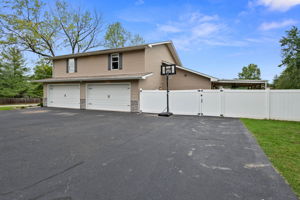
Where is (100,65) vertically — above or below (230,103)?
above

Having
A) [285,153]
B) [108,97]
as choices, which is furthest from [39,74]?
[285,153]

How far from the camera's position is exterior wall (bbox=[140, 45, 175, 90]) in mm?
11688

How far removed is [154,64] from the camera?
12859mm

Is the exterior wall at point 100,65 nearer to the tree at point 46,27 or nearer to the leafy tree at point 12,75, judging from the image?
the tree at point 46,27

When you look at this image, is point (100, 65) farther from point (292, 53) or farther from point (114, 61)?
point (292, 53)

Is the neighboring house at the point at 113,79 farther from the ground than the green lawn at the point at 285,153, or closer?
farther from the ground

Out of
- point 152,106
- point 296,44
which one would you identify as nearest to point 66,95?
point 152,106

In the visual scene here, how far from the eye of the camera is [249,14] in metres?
13.1

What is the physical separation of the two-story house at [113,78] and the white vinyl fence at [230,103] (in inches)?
60.7

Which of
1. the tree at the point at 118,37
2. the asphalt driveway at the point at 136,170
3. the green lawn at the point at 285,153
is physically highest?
the tree at the point at 118,37

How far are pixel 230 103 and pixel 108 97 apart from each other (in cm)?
855

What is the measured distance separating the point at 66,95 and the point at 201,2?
1420cm

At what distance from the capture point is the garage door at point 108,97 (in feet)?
37.0

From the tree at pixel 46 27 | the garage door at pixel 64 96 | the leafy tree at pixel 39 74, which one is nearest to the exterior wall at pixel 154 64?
the garage door at pixel 64 96
